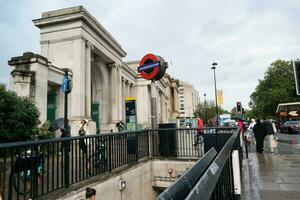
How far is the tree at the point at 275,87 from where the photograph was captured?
61.8 metres

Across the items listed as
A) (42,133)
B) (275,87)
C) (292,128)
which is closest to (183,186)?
(42,133)

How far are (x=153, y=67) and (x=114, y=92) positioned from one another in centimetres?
2205

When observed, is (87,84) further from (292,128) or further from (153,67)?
(292,128)

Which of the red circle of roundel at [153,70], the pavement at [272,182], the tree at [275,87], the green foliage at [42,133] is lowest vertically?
the pavement at [272,182]

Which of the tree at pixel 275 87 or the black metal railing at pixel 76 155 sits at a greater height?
the tree at pixel 275 87

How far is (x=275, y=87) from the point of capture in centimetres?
6688

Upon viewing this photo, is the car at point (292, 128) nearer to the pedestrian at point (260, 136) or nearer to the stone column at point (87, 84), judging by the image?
the pedestrian at point (260, 136)

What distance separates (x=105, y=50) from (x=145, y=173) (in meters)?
21.9

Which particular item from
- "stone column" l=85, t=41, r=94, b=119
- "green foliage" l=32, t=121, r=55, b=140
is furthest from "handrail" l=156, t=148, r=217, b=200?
"stone column" l=85, t=41, r=94, b=119

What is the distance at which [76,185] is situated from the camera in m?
6.34

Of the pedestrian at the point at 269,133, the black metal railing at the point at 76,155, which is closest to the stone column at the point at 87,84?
the black metal railing at the point at 76,155

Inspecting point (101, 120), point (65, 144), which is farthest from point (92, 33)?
point (65, 144)

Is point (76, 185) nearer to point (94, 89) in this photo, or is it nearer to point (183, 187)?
point (183, 187)

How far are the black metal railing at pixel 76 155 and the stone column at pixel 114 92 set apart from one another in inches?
833
